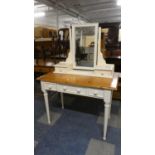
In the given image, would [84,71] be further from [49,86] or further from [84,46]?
[49,86]

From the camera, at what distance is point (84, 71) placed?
1968mm

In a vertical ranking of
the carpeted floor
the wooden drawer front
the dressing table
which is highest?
the dressing table

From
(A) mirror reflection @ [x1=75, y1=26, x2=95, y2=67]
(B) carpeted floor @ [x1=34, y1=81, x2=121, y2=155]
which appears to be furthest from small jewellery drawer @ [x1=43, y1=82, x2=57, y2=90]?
(B) carpeted floor @ [x1=34, y1=81, x2=121, y2=155]

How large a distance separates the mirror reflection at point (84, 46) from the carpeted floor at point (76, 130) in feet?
2.78

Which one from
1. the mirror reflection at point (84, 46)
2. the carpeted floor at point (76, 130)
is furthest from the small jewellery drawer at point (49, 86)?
the carpeted floor at point (76, 130)

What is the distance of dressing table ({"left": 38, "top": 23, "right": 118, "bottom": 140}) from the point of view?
1.64 meters

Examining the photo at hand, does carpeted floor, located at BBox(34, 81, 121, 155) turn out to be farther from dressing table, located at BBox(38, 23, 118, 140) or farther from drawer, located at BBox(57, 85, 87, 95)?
drawer, located at BBox(57, 85, 87, 95)

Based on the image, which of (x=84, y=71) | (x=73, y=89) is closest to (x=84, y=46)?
(x=84, y=71)

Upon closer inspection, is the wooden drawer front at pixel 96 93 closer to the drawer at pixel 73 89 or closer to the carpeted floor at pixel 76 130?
the drawer at pixel 73 89

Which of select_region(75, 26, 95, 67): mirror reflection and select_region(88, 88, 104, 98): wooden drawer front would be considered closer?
select_region(88, 88, 104, 98): wooden drawer front

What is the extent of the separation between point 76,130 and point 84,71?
→ 0.81 m

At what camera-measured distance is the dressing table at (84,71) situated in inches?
64.5

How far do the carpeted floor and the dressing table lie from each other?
0.48 feet
